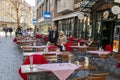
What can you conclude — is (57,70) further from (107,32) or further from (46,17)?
(46,17)

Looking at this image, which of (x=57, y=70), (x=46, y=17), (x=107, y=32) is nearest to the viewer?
(x=57, y=70)

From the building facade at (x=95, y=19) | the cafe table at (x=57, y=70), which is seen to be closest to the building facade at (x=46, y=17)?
the building facade at (x=95, y=19)

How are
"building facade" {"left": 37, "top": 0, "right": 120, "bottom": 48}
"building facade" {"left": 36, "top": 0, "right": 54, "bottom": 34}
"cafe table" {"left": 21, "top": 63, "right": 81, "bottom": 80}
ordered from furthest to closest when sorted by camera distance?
1. "building facade" {"left": 36, "top": 0, "right": 54, "bottom": 34}
2. "building facade" {"left": 37, "top": 0, "right": 120, "bottom": 48}
3. "cafe table" {"left": 21, "top": 63, "right": 81, "bottom": 80}

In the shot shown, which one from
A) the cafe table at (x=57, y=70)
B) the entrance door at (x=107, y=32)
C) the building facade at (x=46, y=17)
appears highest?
the building facade at (x=46, y=17)

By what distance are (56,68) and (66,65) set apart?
0.46 meters

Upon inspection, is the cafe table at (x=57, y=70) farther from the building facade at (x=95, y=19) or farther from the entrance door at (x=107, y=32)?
the entrance door at (x=107, y=32)

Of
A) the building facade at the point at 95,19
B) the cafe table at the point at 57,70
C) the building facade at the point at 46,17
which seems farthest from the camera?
the building facade at the point at 46,17

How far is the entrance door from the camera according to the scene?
17.5 metres

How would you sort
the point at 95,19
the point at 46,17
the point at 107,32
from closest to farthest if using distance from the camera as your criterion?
the point at 107,32
the point at 95,19
the point at 46,17

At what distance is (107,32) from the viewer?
60.5 ft

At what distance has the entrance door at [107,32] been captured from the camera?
17466mm

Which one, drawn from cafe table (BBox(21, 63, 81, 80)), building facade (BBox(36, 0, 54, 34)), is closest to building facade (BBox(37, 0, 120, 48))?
cafe table (BBox(21, 63, 81, 80))

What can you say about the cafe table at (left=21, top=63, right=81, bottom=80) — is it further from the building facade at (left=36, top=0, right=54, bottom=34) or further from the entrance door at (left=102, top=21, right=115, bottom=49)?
the building facade at (left=36, top=0, right=54, bottom=34)

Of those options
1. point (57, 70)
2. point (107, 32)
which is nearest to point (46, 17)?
point (107, 32)
